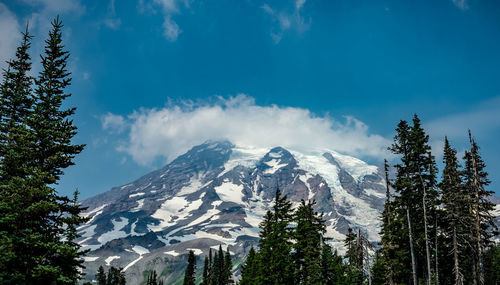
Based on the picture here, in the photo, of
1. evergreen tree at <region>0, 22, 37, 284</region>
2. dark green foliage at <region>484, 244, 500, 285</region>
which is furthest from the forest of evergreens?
dark green foliage at <region>484, 244, 500, 285</region>

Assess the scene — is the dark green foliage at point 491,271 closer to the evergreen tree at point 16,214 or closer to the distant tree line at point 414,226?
the distant tree line at point 414,226

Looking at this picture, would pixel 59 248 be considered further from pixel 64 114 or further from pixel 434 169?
pixel 434 169

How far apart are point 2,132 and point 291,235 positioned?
1071 inches

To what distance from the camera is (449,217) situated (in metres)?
33.0

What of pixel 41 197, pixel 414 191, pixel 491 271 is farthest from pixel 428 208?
pixel 491 271

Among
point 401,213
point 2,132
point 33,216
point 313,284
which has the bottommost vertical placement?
point 313,284

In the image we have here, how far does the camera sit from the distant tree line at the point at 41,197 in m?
18.4

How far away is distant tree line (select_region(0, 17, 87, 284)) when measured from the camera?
1838 cm

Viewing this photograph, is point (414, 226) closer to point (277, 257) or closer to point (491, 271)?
point (277, 257)

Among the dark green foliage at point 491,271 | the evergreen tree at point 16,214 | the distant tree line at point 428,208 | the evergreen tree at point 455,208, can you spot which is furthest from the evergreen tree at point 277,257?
the dark green foliage at point 491,271

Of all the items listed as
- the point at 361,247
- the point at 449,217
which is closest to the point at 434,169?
the point at 449,217

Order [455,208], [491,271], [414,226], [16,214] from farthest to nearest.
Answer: [491,271] → [414,226] → [455,208] → [16,214]

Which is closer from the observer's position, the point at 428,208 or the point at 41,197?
the point at 41,197

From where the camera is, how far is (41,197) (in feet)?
64.6
